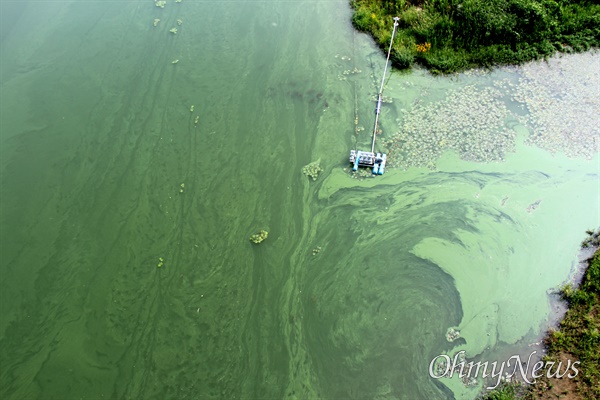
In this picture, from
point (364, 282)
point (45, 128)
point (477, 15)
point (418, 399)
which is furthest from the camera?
point (477, 15)

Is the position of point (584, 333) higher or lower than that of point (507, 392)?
higher

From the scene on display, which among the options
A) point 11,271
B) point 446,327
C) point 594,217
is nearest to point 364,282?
point 446,327

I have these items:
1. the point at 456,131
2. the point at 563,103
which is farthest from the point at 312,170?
the point at 563,103

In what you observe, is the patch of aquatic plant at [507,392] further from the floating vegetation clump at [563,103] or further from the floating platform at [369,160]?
the floating vegetation clump at [563,103]

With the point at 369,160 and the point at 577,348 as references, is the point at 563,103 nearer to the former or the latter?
the point at 369,160

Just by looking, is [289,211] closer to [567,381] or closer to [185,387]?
[185,387]

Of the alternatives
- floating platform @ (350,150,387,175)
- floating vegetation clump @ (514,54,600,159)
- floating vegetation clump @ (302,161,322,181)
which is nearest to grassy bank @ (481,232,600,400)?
floating vegetation clump @ (514,54,600,159)
